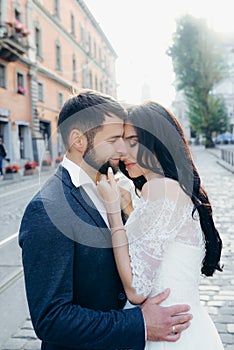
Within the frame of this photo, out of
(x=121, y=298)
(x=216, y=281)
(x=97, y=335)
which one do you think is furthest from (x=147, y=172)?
(x=216, y=281)

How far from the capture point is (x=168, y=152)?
185 cm

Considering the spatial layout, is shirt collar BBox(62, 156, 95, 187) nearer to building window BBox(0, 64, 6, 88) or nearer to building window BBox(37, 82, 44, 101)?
building window BBox(0, 64, 6, 88)

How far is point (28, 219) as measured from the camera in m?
1.47

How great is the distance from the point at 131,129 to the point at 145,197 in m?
0.30

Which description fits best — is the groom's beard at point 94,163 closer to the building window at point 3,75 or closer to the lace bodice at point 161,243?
A: the lace bodice at point 161,243

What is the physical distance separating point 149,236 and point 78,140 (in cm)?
46

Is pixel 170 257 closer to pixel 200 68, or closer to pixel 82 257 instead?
pixel 82 257

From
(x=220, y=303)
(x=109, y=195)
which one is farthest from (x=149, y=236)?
(x=220, y=303)

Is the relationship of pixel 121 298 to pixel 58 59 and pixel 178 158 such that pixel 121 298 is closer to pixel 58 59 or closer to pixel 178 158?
pixel 178 158

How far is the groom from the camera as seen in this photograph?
1412 mm

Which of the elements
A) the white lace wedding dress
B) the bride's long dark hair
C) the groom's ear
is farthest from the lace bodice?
the groom's ear

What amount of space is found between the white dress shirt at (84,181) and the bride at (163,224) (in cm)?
2

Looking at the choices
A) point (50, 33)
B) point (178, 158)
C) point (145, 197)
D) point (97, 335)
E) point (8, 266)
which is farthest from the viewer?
point (50, 33)

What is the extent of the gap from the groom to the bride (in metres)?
0.06
